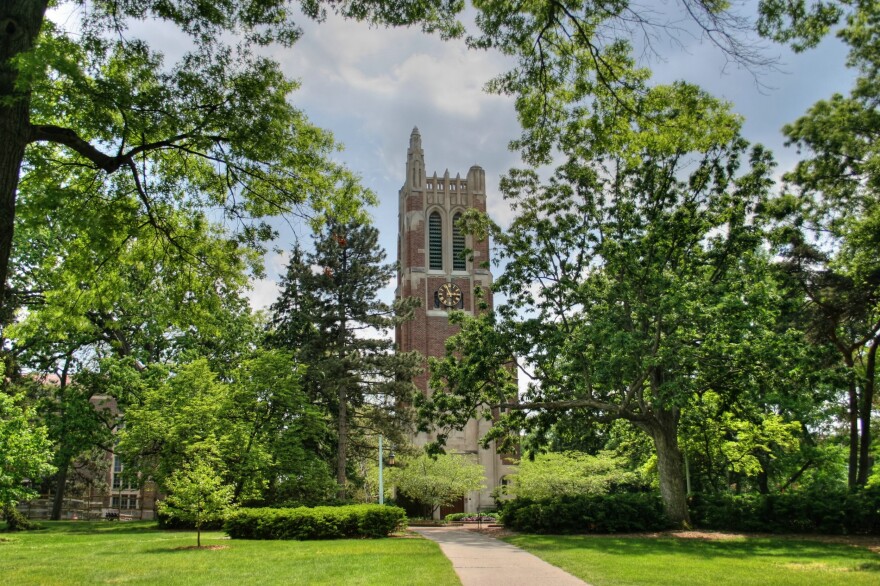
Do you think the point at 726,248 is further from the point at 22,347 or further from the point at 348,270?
the point at 22,347

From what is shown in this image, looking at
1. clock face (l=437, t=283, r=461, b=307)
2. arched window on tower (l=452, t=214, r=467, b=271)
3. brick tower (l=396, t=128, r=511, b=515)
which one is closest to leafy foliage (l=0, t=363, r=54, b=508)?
brick tower (l=396, t=128, r=511, b=515)

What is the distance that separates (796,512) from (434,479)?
18.9 meters

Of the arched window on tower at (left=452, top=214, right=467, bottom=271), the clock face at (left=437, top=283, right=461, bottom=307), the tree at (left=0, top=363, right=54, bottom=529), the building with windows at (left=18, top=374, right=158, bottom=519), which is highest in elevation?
the arched window on tower at (left=452, top=214, right=467, bottom=271)

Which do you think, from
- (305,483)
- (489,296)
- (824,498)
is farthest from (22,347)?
(824,498)

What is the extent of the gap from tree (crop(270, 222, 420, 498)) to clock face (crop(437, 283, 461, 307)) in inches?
443

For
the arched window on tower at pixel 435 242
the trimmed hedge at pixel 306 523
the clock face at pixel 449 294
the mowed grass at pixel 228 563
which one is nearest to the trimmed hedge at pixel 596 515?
the mowed grass at pixel 228 563

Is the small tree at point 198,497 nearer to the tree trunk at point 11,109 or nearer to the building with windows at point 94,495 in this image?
the tree trunk at point 11,109

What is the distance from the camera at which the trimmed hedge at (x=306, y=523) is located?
1847 cm

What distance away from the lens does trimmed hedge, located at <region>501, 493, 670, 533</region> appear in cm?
1923

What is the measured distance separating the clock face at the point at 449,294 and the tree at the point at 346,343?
11.2m

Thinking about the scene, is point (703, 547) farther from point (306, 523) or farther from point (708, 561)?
point (306, 523)

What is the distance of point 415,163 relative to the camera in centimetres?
5006

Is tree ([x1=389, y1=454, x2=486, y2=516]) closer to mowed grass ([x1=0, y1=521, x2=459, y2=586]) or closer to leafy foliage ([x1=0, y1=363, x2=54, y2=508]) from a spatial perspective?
mowed grass ([x1=0, y1=521, x2=459, y2=586])

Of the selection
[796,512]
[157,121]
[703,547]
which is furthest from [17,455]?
[796,512]
